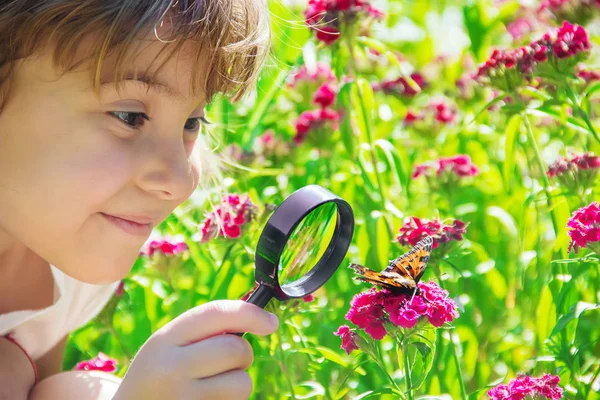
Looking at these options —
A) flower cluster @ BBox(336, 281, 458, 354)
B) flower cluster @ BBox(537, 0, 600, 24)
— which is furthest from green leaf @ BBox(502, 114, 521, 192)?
flower cluster @ BBox(336, 281, 458, 354)

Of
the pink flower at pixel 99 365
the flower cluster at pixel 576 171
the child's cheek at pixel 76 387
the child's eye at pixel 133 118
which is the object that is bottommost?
the pink flower at pixel 99 365

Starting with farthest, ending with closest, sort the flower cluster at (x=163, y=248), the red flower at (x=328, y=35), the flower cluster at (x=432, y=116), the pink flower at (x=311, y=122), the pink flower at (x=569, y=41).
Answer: the flower cluster at (x=432, y=116) → the pink flower at (x=311, y=122) → the red flower at (x=328, y=35) → the flower cluster at (x=163, y=248) → the pink flower at (x=569, y=41)

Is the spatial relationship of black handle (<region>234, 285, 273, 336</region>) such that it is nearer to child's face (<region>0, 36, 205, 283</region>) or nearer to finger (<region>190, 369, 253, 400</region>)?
finger (<region>190, 369, 253, 400</region>)

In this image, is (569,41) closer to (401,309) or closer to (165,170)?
(401,309)

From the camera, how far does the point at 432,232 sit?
1584 mm

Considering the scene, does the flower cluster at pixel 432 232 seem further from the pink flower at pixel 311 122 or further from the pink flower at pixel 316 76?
the pink flower at pixel 316 76

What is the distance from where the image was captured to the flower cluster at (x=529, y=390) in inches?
50.4

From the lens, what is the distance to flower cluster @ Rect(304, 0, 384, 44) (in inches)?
79.4

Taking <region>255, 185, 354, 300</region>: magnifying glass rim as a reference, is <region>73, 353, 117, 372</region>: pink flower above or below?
below

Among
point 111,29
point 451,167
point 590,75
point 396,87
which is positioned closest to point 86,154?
point 111,29

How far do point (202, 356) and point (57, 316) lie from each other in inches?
26.9

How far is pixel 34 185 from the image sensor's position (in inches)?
50.9

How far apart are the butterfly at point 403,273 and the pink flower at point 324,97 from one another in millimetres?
1206

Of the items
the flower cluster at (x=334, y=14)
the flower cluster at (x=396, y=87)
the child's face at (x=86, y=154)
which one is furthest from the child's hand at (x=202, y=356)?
the flower cluster at (x=396, y=87)
